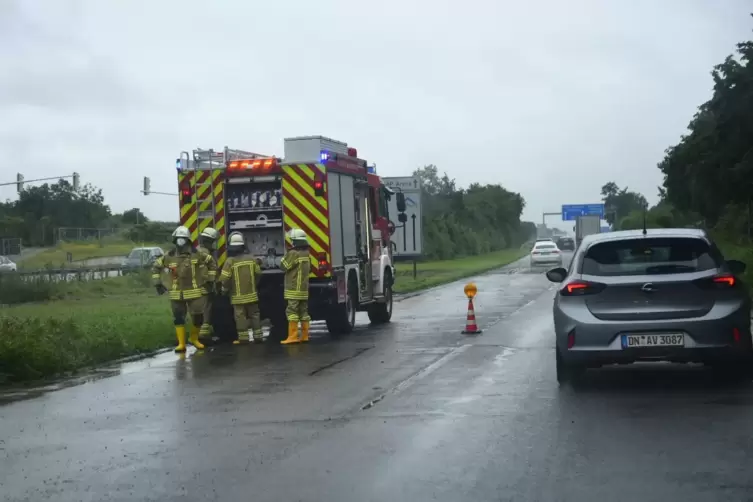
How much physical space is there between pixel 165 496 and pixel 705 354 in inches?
222

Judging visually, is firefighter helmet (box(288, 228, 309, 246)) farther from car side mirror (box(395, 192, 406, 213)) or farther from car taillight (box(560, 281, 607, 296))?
car taillight (box(560, 281, 607, 296))

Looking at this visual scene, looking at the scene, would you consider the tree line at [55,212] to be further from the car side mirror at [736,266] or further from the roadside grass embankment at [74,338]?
the car side mirror at [736,266]

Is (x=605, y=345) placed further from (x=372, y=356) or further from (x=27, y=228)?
(x=27, y=228)

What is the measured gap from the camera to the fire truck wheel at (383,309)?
68.7 feet

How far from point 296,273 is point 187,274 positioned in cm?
167

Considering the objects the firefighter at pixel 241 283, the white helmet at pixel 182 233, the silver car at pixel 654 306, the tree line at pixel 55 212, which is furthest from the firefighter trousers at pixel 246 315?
the tree line at pixel 55 212

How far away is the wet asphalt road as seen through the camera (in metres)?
6.71

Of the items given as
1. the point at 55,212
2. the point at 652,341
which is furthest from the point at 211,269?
Result: the point at 55,212

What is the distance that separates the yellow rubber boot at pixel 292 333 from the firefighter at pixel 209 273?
1.25m

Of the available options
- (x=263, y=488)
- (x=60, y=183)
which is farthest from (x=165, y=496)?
(x=60, y=183)

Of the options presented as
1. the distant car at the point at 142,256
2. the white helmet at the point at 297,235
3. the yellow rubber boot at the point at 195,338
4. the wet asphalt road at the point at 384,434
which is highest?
the white helmet at the point at 297,235

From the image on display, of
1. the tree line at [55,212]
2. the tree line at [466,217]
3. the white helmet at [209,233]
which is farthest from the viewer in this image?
the tree line at [55,212]

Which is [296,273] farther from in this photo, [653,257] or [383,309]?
[653,257]

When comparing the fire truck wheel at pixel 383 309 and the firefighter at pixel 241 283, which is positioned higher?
the firefighter at pixel 241 283
